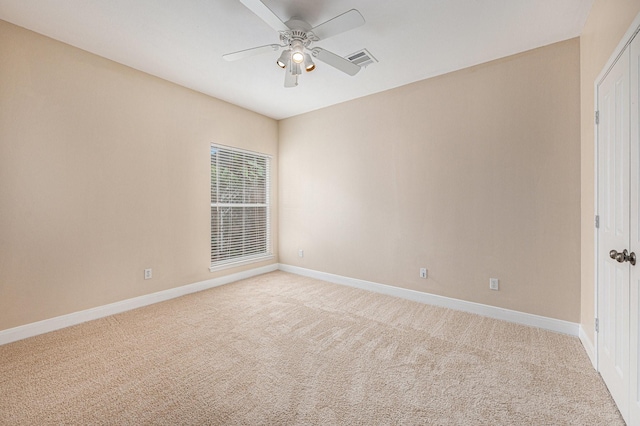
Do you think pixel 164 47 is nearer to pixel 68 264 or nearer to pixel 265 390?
pixel 68 264

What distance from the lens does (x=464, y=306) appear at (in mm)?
3188

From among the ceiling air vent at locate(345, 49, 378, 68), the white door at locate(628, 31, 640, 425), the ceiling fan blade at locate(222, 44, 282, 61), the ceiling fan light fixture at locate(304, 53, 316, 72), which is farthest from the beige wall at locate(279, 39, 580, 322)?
the ceiling fan blade at locate(222, 44, 282, 61)

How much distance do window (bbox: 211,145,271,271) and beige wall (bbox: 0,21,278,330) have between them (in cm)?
21

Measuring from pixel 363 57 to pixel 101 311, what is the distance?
392 cm

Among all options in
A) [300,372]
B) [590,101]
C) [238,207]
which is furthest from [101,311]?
[590,101]

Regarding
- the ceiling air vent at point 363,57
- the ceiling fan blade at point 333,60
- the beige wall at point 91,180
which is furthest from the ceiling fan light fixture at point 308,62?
the beige wall at point 91,180

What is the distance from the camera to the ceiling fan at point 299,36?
1902 mm

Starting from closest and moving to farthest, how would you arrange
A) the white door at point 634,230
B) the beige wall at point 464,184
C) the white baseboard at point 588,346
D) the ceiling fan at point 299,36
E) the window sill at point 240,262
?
the white door at point 634,230
the ceiling fan at point 299,36
the white baseboard at point 588,346
the beige wall at point 464,184
the window sill at point 240,262

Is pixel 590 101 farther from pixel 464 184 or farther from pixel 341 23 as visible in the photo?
pixel 341 23

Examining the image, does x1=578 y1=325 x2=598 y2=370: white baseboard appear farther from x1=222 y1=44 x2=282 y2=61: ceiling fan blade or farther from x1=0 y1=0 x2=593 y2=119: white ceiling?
x1=222 y1=44 x2=282 y2=61: ceiling fan blade

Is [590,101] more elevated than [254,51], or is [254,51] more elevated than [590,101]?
[254,51]

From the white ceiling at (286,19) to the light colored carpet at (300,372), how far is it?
9.17ft

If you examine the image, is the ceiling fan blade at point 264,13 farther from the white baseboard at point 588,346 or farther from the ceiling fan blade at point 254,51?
the white baseboard at point 588,346

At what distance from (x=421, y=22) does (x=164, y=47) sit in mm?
2467
